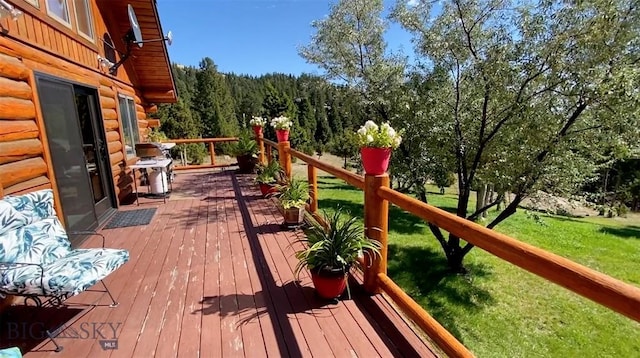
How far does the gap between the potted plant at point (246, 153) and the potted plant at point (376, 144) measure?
6143 mm

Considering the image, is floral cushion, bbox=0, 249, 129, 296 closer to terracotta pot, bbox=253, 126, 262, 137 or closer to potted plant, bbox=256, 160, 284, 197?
potted plant, bbox=256, 160, 284, 197

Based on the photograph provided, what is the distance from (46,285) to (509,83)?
20.0ft

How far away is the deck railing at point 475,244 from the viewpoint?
3.13 ft

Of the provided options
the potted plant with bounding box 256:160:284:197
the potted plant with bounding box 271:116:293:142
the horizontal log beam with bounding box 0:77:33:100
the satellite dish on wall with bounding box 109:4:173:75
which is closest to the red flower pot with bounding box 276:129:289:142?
the potted plant with bounding box 271:116:293:142

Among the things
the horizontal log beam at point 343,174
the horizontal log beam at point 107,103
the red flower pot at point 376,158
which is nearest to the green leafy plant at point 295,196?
the horizontal log beam at point 343,174

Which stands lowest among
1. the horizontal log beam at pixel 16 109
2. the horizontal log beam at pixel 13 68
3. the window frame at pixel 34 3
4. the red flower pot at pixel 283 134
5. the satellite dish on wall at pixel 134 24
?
the red flower pot at pixel 283 134

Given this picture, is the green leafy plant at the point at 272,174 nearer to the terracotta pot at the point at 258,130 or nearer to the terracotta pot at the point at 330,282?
the terracotta pot at the point at 258,130

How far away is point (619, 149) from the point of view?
16.4 feet

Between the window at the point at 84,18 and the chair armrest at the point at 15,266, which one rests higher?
the window at the point at 84,18

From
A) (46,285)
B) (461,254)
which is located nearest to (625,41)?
(461,254)

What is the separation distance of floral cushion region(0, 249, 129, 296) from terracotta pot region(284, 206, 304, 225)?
1980 millimetres

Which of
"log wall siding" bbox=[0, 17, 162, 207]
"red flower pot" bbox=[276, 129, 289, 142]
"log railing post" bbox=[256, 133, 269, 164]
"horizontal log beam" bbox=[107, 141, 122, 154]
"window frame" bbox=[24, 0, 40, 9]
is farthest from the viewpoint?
"log railing post" bbox=[256, 133, 269, 164]

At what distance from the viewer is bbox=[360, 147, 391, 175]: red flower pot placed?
2.32 meters

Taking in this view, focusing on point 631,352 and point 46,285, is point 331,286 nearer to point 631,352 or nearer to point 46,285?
point 46,285
